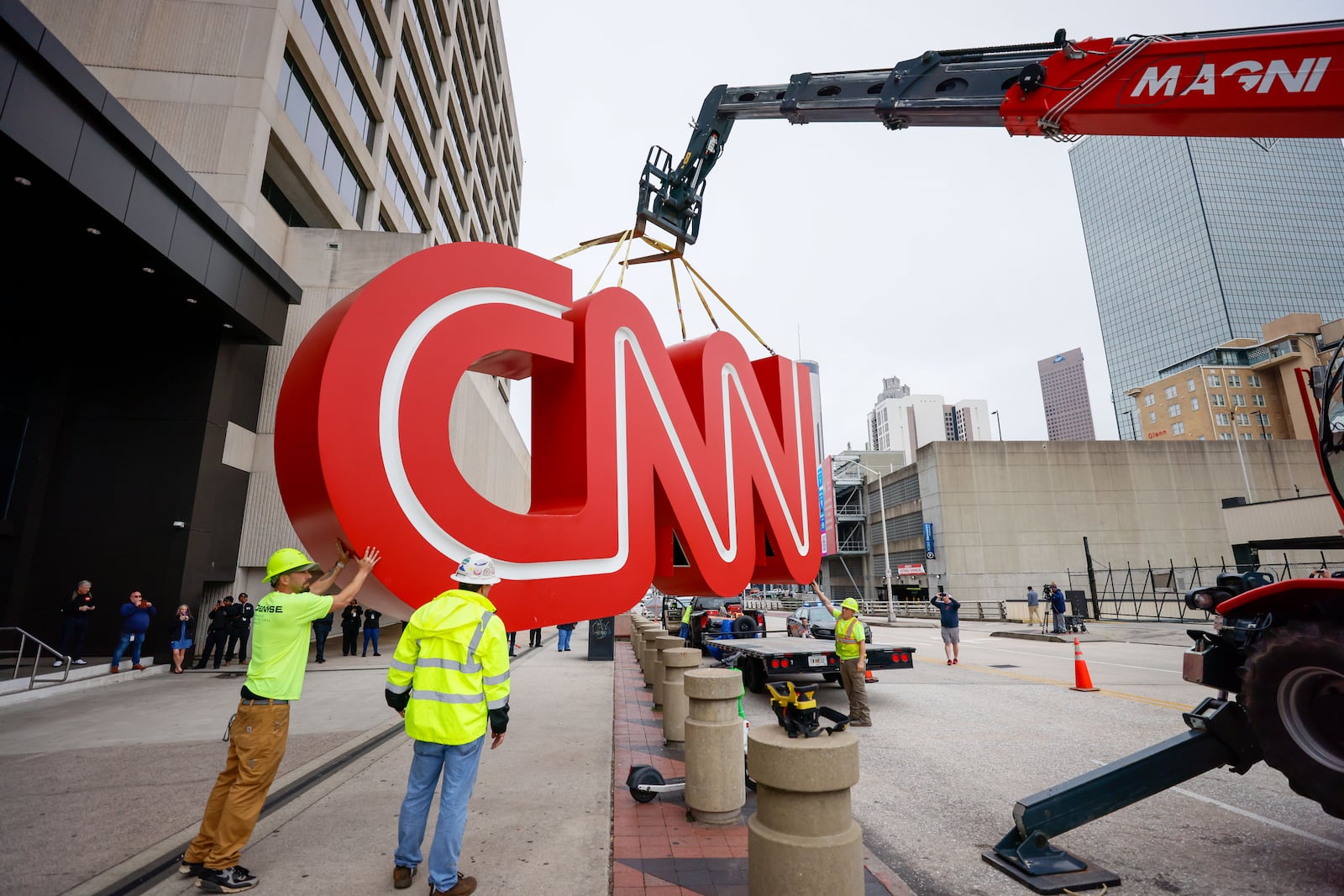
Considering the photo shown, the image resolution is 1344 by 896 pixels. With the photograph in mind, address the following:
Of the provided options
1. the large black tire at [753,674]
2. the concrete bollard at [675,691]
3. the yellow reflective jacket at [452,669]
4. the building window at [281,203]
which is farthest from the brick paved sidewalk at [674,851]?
the building window at [281,203]

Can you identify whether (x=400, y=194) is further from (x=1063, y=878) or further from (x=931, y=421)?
(x=931, y=421)

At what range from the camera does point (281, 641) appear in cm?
411

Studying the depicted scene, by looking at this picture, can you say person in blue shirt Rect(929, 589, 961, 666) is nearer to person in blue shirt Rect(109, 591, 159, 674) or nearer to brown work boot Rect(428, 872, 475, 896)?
brown work boot Rect(428, 872, 475, 896)

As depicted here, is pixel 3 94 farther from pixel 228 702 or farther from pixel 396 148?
pixel 396 148

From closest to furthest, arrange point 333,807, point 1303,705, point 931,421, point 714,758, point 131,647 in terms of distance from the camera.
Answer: point 1303,705 < point 714,758 < point 333,807 < point 131,647 < point 931,421

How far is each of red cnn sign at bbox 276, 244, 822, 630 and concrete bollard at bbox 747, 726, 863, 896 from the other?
1.51 metres

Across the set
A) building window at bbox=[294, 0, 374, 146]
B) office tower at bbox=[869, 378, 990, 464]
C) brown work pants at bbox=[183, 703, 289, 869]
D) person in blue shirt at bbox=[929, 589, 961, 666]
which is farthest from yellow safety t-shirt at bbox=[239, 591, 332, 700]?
office tower at bbox=[869, 378, 990, 464]

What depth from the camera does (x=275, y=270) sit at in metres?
15.2

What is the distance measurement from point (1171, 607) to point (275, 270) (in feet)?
154

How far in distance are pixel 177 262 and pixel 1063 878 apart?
1559cm

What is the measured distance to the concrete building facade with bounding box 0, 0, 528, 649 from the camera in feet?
34.3

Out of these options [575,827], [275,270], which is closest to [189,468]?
[275,270]

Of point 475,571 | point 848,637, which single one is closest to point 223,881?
point 475,571

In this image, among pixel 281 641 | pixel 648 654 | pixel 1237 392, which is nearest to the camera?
pixel 281 641
